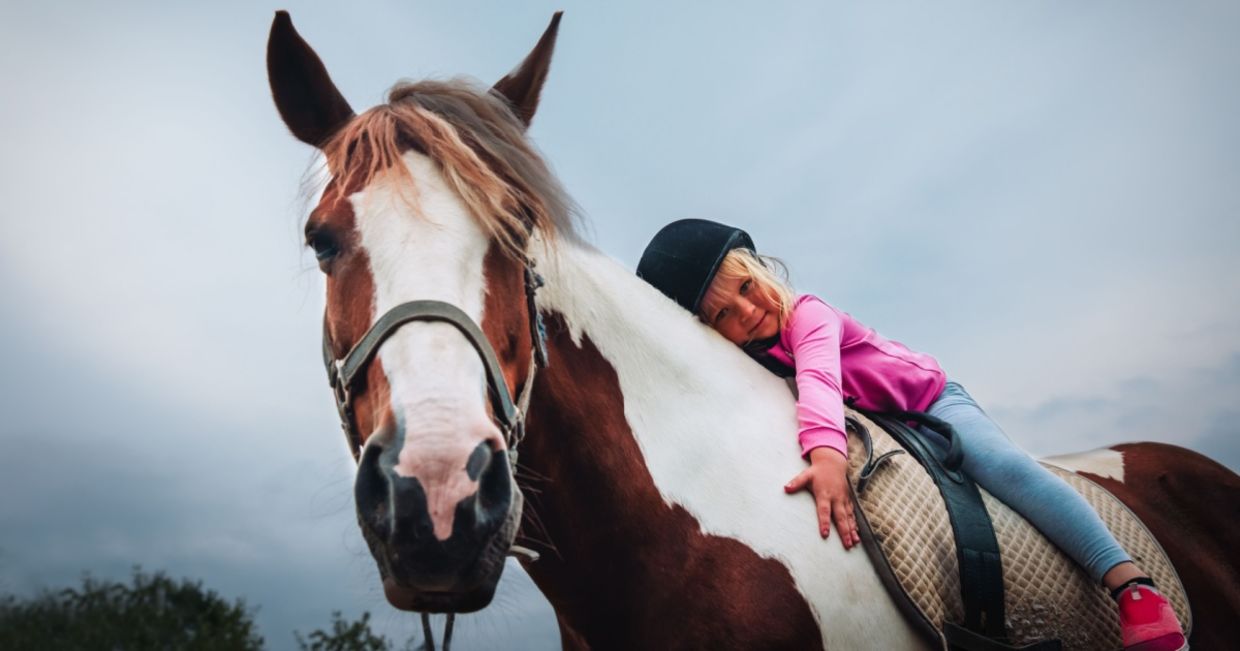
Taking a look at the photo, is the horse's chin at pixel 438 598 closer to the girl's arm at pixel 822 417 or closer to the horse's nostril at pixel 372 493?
the horse's nostril at pixel 372 493

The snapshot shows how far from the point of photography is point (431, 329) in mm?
1647

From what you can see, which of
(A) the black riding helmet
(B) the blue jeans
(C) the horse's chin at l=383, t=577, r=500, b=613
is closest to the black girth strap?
(B) the blue jeans

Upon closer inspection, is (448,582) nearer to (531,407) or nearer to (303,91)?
(531,407)

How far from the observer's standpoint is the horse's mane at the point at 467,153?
6.63ft

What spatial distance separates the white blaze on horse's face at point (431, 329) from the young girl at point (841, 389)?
1.10 m

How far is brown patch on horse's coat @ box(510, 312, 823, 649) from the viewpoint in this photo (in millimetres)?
1994

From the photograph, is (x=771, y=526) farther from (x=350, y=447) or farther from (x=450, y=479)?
(x=350, y=447)

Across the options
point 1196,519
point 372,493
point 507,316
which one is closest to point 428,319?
point 507,316

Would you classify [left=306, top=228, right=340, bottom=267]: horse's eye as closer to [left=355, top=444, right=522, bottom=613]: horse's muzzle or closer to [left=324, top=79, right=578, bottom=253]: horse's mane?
[left=324, top=79, right=578, bottom=253]: horse's mane

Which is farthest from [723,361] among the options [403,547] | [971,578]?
[403,547]

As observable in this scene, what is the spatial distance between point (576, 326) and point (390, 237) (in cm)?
71

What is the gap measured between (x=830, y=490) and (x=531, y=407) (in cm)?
95

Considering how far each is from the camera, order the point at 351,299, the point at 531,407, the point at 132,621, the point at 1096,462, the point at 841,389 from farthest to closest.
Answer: the point at 132,621 < the point at 1096,462 < the point at 841,389 < the point at 531,407 < the point at 351,299

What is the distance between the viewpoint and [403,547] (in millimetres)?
1416
